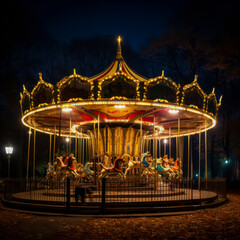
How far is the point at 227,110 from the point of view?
1191 inches

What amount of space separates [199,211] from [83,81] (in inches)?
247

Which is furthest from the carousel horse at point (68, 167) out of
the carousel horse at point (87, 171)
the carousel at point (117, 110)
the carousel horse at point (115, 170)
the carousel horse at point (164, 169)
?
the carousel horse at point (164, 169)

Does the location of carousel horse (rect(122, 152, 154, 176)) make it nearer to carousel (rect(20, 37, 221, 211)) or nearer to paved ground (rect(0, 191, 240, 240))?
carousel (rect(20, 37, 221, 211))

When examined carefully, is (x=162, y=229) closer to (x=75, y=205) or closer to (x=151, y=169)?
(x=75, y=205)

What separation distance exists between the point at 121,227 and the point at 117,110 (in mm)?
7954

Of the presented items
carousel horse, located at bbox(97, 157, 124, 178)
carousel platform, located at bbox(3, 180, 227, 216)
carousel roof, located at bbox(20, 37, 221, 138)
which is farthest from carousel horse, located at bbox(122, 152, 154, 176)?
carousel platform, located at bbox(3, 180, 227, 216)

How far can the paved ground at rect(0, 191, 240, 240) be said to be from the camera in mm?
7254

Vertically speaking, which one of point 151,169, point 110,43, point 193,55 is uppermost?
point 110,43

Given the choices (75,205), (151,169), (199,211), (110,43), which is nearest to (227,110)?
(110,43)

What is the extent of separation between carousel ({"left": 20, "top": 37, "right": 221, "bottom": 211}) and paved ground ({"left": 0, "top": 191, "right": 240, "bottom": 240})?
3.71 meters

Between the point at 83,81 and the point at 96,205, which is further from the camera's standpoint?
the point at 83,81

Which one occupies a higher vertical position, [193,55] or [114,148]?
[193,55]

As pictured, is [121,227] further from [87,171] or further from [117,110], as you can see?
[117,110]

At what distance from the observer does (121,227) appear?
320 inches
